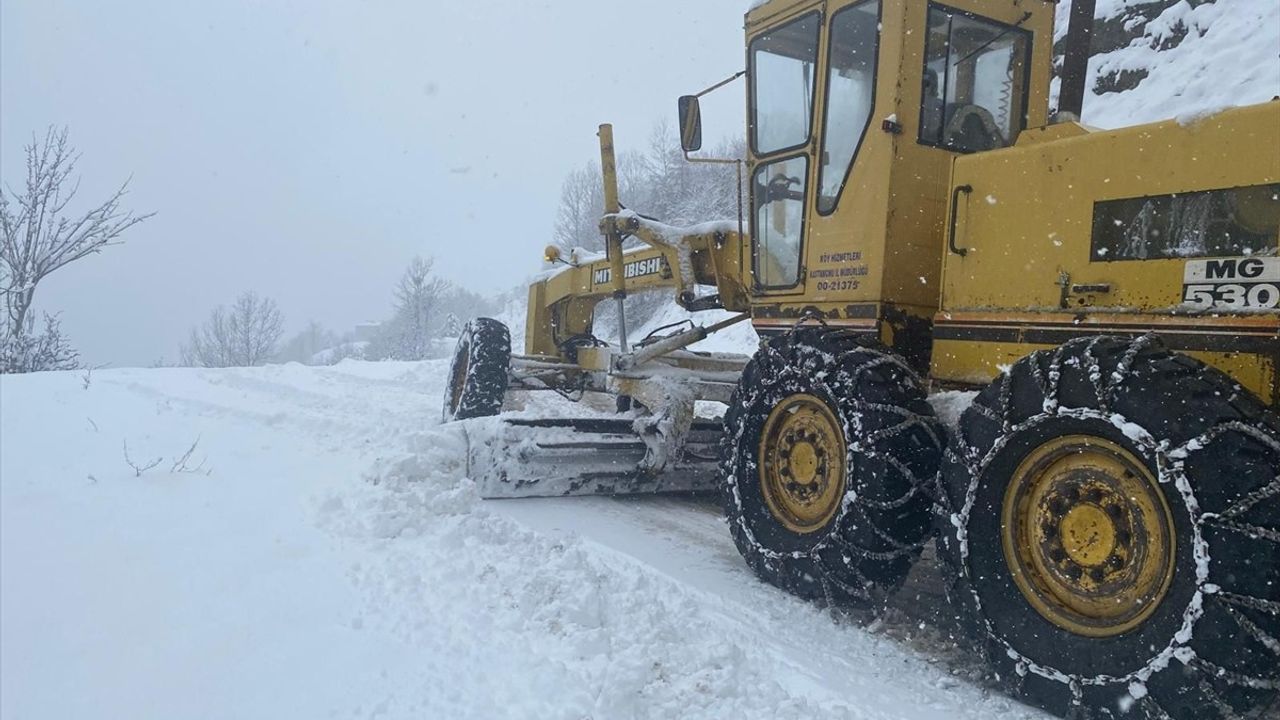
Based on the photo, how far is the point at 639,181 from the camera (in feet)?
133

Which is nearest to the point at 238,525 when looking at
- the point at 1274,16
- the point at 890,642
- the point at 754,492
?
Result: the point at 754,492

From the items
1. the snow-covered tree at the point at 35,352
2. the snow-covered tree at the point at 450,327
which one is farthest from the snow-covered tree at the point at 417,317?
the snow-covered tree at the point at 35,352

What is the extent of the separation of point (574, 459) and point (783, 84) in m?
2.81

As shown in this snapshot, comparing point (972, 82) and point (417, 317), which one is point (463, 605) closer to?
point (972, 82)

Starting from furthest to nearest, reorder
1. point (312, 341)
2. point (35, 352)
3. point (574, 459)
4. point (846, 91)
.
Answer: point (312, 341) < point (35, 352) < point (574, 459) < point (846, 91)

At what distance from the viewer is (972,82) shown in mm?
4641

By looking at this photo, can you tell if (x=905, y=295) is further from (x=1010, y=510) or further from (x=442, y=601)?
(x=442, y=601)

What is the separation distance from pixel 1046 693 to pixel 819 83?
3.16 m

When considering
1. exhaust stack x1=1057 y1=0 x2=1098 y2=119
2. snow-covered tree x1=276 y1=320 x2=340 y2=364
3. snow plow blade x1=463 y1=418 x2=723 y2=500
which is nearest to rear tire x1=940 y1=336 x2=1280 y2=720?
exhaust stack x1=1057 y1=0 x2=1098 y2=119

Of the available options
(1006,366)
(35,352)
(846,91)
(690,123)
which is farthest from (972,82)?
(35,352)

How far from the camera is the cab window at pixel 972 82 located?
4.42 m

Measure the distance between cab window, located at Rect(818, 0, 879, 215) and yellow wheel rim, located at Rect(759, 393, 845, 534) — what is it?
3.84 feet

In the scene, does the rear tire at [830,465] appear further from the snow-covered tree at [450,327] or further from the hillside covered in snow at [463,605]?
the snow-covered tree at [450,327]

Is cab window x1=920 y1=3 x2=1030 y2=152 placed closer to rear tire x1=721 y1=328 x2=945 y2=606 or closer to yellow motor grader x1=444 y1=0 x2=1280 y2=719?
yellow motor grader x1=444 y1=0 x2=1280 y2=719
